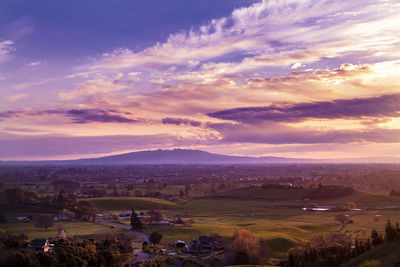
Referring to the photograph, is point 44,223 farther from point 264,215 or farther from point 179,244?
point 264,215

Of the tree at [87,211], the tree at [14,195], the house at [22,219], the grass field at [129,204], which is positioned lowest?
the grass field at [129,204]

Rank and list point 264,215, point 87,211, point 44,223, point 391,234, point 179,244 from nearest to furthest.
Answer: point 391,234
point 179,244
point 44,223
point 87,211
point 264,215

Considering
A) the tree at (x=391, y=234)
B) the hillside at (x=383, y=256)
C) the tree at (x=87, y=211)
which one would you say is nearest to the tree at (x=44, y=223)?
the tree at (x=87, y=211)

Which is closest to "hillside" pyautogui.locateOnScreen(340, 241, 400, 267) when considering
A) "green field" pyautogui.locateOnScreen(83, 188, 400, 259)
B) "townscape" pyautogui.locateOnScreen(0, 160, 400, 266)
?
"townscape" pyautogui.locateOnScreen(0, 160, 400, 266)

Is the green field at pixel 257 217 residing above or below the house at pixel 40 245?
below

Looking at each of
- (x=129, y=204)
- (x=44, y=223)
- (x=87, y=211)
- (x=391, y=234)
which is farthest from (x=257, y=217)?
(x=391, y=234)

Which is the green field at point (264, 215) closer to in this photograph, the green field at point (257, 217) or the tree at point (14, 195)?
the green field at point (257, 217)

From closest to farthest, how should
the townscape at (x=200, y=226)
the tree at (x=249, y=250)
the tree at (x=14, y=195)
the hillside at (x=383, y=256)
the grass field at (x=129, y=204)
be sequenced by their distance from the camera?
the hillside at (x=383, y=256) → the townscape at (x=200, y=226) → the tree at (x=249, y=250) → the tree at (x=14, y=195) → the grass field at (x=129, y=204)

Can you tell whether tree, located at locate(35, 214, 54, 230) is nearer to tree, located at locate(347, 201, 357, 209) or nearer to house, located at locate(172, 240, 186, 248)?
house, located at locate(172, 240, 186, 248)

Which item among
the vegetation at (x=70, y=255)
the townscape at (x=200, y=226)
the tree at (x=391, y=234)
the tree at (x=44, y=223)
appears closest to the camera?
the vegetation at (x=70, y=255)

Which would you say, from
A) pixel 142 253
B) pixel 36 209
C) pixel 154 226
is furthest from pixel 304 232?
pixel 36 209

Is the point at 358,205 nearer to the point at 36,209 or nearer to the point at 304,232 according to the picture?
the point at 304,232
